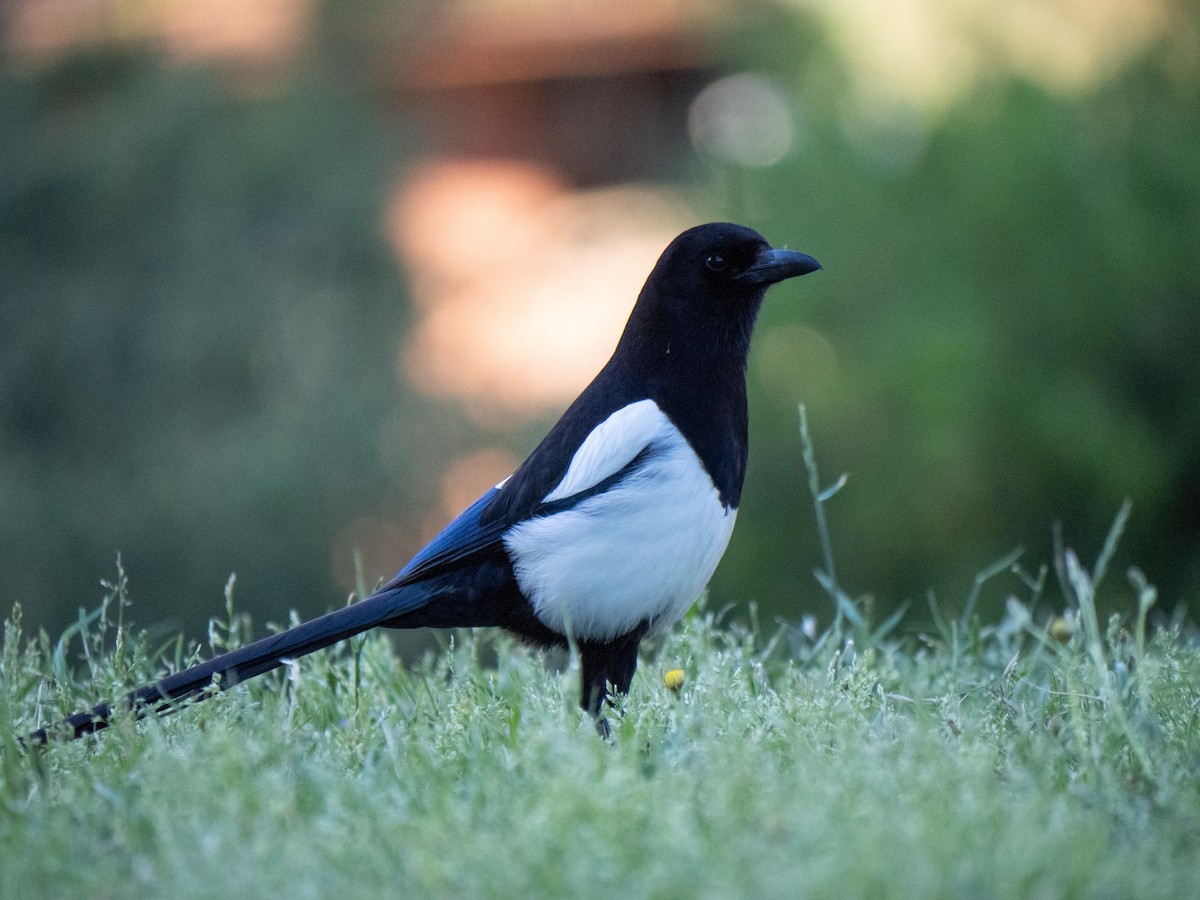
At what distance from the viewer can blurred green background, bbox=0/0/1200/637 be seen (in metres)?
8.73

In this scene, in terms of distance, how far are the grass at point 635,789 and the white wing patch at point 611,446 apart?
0.43 m

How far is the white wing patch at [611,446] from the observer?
291 centimetres

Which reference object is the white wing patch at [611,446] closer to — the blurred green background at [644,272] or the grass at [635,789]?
the grass at [635,789]

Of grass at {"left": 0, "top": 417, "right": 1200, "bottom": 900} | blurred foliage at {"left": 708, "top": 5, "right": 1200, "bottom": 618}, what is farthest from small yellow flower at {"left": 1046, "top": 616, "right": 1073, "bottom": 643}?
blurred foliage at {"left": 708, "top": 5, "right": 1200, "bottom": 618}

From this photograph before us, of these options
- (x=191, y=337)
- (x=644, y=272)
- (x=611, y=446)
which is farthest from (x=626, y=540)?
(x=644, y=272)

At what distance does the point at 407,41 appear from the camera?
44.9 ft

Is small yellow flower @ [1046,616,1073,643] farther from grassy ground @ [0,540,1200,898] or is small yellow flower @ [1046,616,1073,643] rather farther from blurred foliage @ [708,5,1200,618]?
blurred foliage @ [708,5,1200,618]

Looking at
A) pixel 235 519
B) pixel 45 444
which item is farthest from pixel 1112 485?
pixel 45 444

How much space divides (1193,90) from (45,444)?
349 inches

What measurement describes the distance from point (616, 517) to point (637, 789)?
0.98 m

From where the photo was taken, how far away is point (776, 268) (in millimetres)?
3199

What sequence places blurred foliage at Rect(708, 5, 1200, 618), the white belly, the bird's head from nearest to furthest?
the white belly < the bird's head < blurred foliage at Rect(708, 5, 1200, 618)

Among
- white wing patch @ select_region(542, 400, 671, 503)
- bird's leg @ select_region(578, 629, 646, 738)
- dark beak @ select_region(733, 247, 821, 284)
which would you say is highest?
dark beak @ select_region(733, 247, 821, 284)

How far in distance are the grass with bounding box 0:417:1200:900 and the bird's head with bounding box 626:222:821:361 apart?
74 centimetres
